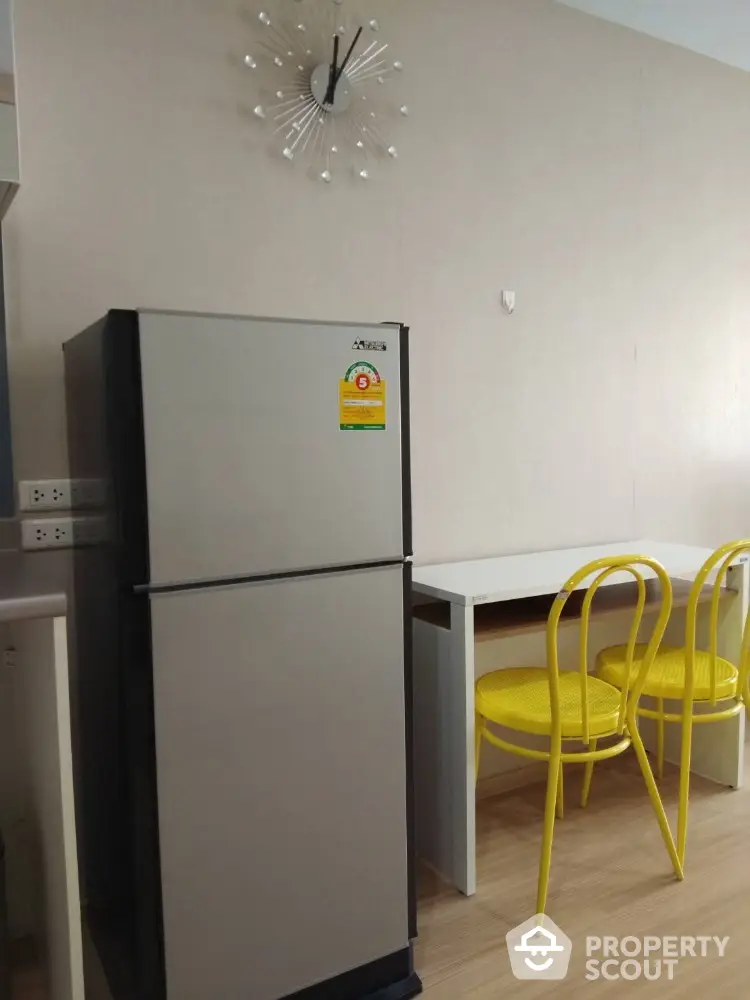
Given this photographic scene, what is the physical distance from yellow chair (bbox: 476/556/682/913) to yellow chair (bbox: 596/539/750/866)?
0.09 metres

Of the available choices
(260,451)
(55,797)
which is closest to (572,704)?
(260,451)

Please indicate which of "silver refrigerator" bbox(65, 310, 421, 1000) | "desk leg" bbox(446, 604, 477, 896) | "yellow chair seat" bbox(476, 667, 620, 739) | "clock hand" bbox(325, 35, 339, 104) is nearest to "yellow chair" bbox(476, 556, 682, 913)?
"yellow chair seat" bbox(476, 667, 620, 739)

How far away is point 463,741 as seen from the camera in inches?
81.5

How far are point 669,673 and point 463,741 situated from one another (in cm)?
76

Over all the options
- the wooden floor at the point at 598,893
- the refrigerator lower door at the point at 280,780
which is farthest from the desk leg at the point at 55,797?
the wooden floor at the point at 598,893

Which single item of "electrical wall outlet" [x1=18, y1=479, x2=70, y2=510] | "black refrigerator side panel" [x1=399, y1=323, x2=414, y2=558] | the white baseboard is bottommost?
the white baseboard

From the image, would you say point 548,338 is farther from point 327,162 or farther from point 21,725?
point 21,725

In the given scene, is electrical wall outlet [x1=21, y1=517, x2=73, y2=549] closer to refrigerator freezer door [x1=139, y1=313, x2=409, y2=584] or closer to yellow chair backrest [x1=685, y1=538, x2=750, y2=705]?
refrigerator freezer door [x1=139, y1=313, x2=409, y2=584]

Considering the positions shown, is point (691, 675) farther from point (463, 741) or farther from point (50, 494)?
point (50, 494)

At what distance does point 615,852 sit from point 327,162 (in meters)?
2.18

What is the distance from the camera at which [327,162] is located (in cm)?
229

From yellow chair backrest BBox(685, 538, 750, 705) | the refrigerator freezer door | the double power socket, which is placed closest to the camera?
the refrigerator freezer door

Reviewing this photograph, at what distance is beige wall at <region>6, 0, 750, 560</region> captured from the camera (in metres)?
1.93

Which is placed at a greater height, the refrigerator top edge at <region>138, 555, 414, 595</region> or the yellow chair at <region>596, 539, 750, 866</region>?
the refrigerator top edge at <region>138, 555, 414, 595</region>
